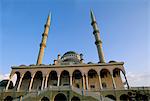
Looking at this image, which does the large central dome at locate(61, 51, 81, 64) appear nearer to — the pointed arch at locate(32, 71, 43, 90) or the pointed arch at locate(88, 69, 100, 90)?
the pointed arch at locate(88, 69, 100, 90)

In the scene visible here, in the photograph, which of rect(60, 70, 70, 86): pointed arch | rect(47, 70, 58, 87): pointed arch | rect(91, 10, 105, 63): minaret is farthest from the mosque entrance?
rect(91, 10, 105, 63): minaret

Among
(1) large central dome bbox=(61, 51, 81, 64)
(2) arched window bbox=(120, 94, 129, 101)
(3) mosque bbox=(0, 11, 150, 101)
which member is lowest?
(2) arched window bbox=(120, 94, 129, 101)

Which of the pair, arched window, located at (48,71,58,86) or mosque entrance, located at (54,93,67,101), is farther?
arched window, located at (48,71,58,86)

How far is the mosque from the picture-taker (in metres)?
28.9

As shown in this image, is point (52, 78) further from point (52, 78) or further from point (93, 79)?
point (93, 79)

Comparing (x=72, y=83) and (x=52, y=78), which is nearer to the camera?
(x=72, y=83)

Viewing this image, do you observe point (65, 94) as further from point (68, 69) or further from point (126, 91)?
point (126, 91)

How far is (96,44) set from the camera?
5003 cm

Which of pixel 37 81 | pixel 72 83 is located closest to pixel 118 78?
pixel 72 83

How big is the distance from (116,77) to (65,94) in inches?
666

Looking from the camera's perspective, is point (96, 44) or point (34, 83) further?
point (96, 44)

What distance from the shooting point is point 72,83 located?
38.5 metres

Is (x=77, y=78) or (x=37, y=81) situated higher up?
(x=77, y=78)

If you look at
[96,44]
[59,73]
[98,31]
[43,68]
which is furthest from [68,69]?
[98,31]
